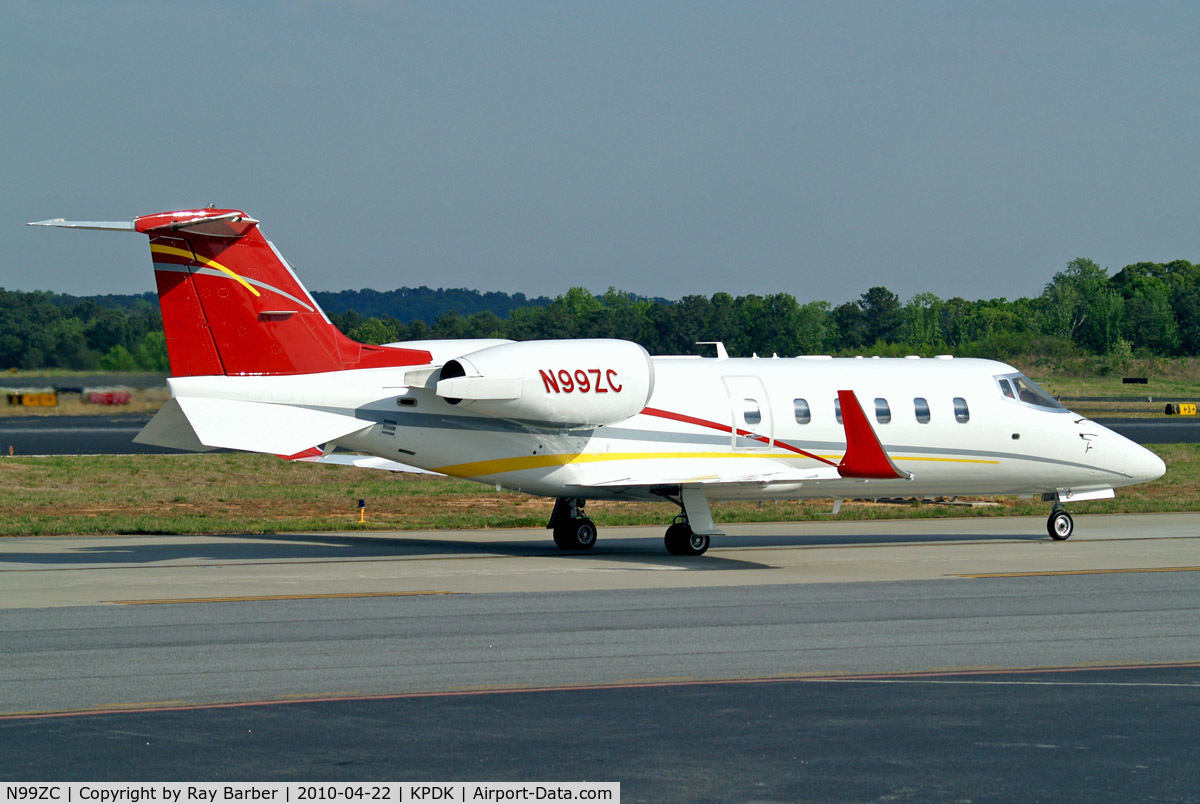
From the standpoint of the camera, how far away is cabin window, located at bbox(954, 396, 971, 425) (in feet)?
83.2

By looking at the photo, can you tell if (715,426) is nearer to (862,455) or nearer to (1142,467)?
(862,455)

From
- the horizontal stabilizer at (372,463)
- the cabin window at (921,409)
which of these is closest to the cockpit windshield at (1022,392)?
the cabin window at (921,409)

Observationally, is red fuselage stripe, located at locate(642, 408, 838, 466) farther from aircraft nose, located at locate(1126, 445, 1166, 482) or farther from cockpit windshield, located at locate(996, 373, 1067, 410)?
aircraft nose, located at locate(1126, 445, 1166, 482)

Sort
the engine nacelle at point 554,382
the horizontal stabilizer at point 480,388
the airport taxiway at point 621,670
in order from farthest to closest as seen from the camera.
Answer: the engine nacelle at point 554,382 < the horizontal stabilizer at point 480,388 < the airport taxiway at point 621,670

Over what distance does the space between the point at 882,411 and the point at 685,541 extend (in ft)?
15.1

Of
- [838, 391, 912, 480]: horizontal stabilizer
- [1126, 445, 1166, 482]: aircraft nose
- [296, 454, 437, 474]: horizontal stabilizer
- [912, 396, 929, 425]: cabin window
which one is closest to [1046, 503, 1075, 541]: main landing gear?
[1126, 445, 1166, 482]: aircraft nose

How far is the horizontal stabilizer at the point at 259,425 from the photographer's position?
66.5ft

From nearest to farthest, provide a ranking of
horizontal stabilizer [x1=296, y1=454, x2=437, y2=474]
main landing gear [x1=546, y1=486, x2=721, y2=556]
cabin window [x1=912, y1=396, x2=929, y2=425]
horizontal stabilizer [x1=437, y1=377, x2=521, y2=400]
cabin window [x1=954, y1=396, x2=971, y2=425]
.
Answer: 1. horizontal stabilizer [x1=437, y1=377, x2=521, y2=400]
2. main landing gear [x1=546, y1=486, x2=721, y2=556]
3. horizontal stabilizer [x1=296, y1=454, x2=437, y2=474]
4. cabin window [x1=912, y1=396, x2=929, y2=425]
5. cabin window [x1=954, y1=396, x2=971, y2=425]

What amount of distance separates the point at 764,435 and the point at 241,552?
9.36m

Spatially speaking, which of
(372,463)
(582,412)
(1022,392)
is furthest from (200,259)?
(1022,392)

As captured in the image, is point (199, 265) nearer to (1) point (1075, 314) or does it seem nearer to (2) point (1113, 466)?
(2) point (1113, 466)

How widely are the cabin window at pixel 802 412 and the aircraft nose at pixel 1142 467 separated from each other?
6.80m

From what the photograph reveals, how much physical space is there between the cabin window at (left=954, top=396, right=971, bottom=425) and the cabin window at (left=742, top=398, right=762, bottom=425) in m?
4.12

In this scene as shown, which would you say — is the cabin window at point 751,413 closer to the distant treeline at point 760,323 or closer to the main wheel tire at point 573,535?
the main wheel tire at point 573,535
